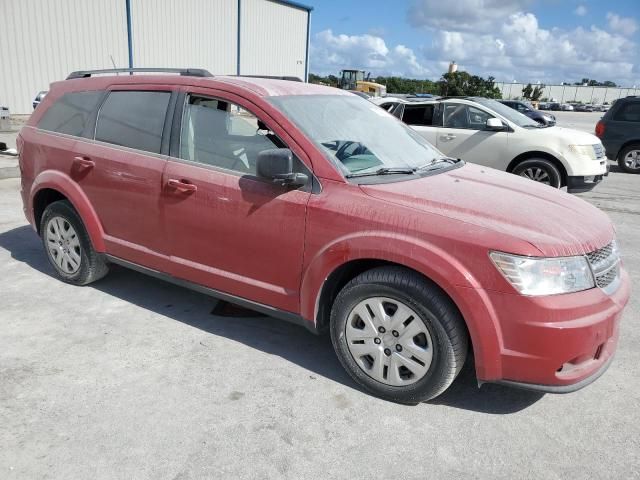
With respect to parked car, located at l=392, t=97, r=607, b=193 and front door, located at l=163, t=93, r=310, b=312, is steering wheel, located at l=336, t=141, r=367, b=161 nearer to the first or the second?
front door, located at l=163, t=93, r=310, b=312

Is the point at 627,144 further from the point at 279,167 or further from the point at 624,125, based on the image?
the point at 279,167

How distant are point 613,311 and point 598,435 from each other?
0.66 metres

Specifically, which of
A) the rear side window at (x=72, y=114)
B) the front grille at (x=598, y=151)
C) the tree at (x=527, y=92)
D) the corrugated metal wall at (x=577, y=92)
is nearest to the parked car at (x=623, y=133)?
the front grille at (x=598, y=151)

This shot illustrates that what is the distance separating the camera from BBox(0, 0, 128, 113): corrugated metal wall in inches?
768

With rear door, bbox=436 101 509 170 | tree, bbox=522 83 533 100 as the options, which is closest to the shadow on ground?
rear door, bbox=436 101 509 170

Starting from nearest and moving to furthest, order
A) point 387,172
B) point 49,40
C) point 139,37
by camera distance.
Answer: point 387,172, point 49,40, point 139,37

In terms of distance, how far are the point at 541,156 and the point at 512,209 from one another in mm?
6370

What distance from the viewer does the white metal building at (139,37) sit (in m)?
19.9

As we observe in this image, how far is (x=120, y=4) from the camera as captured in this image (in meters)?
22.5

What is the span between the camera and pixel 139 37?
937 inches

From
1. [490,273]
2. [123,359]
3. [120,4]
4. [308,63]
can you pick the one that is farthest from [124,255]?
[308,63]

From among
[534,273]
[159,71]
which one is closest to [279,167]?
[534,273]

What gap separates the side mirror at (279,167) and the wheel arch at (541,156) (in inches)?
262

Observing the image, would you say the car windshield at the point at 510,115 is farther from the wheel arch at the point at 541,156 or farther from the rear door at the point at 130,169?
the rear door at the point at 130,169
